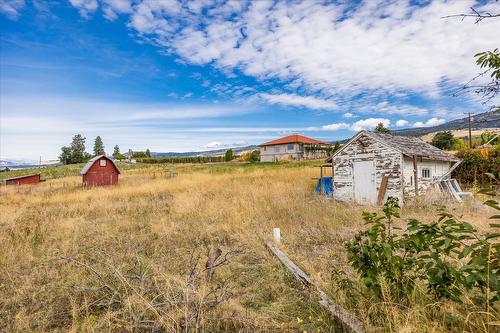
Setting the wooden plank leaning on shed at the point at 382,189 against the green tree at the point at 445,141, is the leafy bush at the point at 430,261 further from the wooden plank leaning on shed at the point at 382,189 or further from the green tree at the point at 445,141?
the green tree at the point at 445,141

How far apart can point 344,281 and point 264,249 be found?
127 inches

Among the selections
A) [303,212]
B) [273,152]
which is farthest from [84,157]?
[303,212]

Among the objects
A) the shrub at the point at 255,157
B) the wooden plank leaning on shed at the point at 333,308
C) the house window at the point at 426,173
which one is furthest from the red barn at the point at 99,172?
the shrub at the point at 255,157

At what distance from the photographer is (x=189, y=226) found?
907 cm

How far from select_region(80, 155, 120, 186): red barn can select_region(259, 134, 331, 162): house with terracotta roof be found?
33291 millimetres

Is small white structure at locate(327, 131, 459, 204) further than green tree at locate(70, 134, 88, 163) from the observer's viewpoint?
No

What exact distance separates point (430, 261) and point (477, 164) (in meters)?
18.5

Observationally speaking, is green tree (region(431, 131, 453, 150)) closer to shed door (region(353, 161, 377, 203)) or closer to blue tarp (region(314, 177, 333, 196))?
blue tarp (region(314, 177, 333, 196))

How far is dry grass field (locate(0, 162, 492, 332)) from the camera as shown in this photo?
340cm

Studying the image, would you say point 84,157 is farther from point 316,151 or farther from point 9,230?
point 9,230

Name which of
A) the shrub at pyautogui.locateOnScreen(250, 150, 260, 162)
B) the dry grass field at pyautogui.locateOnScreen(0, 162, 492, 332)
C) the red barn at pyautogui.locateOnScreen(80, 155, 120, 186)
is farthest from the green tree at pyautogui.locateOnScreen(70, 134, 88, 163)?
the dry grass field at pyautogui.locateOnScreen(0, 162, 492, 332)

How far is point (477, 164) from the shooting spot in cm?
1706

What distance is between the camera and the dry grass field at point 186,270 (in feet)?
11.1

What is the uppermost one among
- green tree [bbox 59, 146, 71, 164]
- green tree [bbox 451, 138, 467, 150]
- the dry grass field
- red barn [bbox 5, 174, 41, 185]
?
green tree [bbox 59, 146, 71, 164]
